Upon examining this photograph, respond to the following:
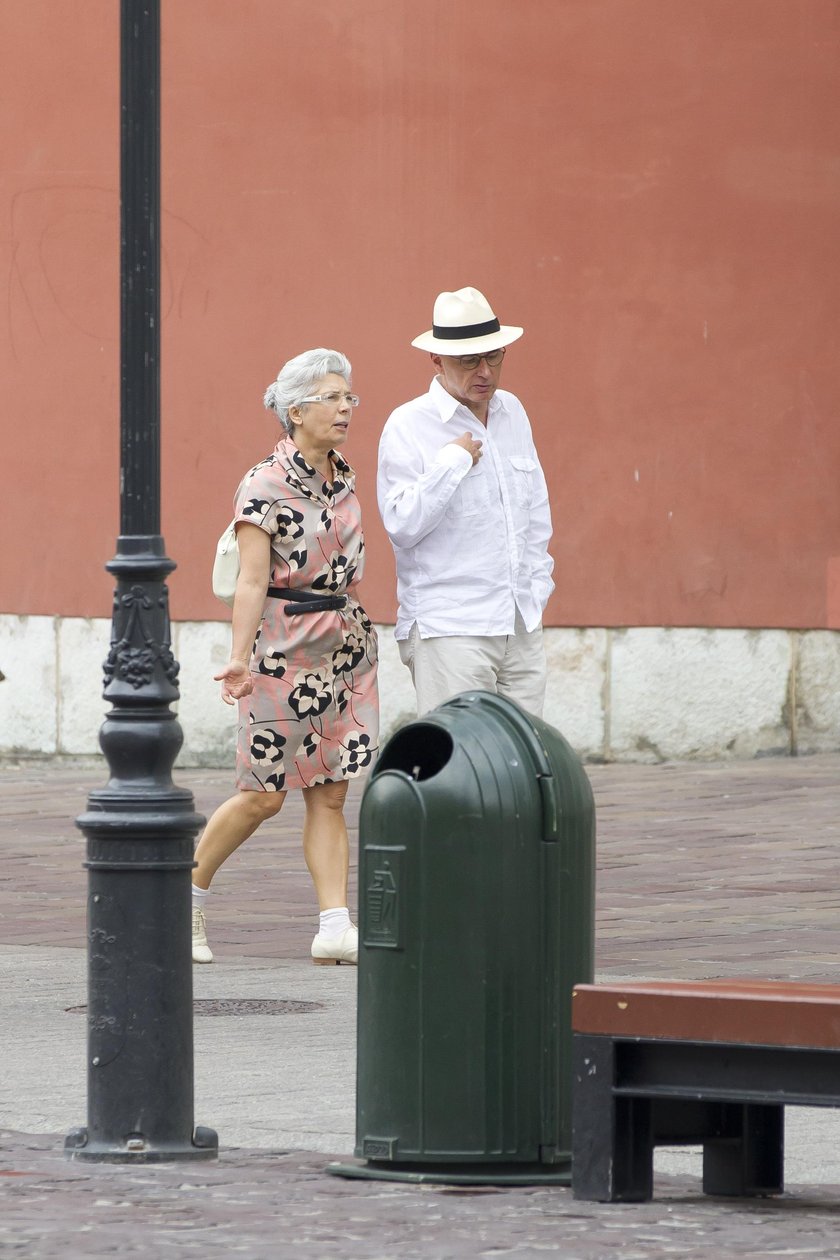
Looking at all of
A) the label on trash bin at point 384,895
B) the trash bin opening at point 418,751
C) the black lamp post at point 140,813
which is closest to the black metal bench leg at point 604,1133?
the label on trash bin at point 384,895

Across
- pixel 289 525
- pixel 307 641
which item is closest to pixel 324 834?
pixel 307 641

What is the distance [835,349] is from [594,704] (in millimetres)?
2187

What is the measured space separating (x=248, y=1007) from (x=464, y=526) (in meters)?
1.75

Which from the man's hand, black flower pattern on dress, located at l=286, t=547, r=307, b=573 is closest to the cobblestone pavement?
black flower pattern on dress, located at l=286, t=547, r=307, b=573

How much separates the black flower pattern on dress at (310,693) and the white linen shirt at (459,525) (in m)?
0.29

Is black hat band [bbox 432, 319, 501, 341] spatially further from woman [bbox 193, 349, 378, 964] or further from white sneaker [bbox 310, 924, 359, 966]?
white sneaker [bbox 310, 924, 359, 966]

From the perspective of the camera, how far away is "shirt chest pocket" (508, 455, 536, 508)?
337 inches

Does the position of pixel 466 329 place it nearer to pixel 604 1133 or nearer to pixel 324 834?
pixel 324 834

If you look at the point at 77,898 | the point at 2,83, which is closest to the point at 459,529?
the point at 77,898

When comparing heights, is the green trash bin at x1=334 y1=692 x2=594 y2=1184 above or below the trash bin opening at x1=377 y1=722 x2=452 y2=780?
below

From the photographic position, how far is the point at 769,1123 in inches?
205

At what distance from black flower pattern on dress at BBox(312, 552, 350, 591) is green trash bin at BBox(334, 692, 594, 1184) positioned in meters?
3.15

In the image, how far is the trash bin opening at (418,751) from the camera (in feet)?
18.4

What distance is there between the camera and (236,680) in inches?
326
